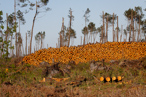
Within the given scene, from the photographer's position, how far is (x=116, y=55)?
1376 centimetres

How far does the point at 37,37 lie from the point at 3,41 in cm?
4886

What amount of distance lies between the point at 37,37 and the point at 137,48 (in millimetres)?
45711

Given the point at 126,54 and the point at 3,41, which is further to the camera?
the point at 126,54

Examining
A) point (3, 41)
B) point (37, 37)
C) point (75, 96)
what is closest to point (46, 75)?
point (3, 41)

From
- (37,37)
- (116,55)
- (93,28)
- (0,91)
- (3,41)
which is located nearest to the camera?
(0,91)

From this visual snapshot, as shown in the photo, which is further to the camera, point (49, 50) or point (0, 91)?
point (49, 50)

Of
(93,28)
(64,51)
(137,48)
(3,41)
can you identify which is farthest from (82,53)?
(93,28)

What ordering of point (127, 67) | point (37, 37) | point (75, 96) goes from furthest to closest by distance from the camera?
1. point (37, 37)
2. point (127, 67)
3. point (75, 96)

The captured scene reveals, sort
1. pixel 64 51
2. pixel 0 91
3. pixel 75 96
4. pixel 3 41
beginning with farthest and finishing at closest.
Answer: pixel 64 51
pixel 3 41
pixel 0 91
pixel 75 96

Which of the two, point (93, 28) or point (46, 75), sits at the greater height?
point (93, 28)

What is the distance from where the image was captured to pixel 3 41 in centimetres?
897

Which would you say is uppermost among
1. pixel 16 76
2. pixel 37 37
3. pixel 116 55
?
pixel 37 37

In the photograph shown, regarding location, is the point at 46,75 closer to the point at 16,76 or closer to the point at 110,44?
the point at 16,76

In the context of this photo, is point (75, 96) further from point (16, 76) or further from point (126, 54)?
point (126, 54)
